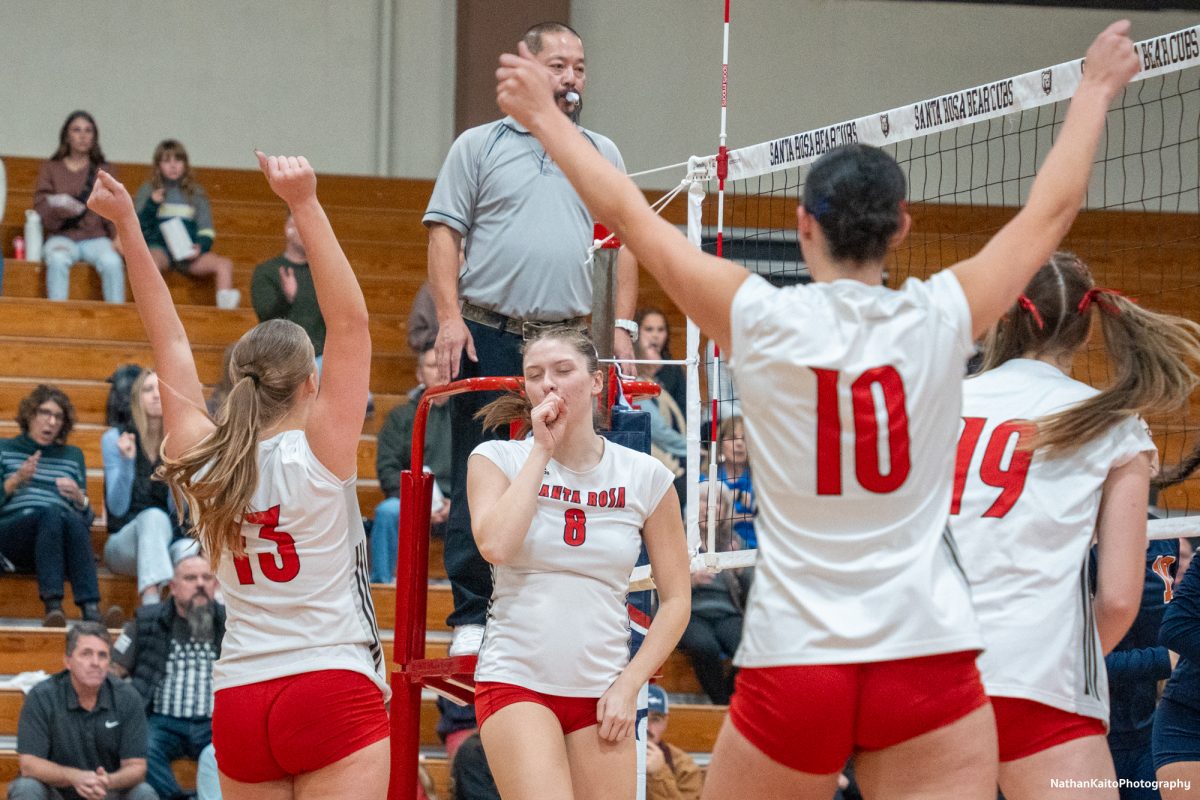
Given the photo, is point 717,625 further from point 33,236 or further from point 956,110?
point 33,236

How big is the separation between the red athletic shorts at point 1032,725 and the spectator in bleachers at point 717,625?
6131 millimetres

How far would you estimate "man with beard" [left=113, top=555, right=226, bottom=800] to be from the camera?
346 inches

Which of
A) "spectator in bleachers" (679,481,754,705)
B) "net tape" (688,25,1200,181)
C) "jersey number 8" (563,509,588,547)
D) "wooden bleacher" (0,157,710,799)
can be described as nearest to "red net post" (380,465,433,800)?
"jersey number 8" (563,509,588,547)

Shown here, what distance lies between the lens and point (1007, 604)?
327 centimetres

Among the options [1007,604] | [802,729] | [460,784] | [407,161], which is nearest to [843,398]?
[802,729]

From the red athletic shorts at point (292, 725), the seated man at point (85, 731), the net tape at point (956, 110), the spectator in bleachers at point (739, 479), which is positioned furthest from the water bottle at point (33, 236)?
the red athletic shorts at point (292, 725)

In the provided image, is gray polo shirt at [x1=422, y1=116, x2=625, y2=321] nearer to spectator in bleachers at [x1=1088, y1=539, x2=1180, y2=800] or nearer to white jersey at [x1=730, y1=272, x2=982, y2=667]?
spectator in bleachers at [x1=1088, y1=539, x2=1180, y2=800]

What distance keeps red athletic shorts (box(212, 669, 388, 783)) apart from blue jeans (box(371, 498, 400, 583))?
650cm

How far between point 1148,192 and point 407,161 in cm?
783

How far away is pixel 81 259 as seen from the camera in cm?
1345

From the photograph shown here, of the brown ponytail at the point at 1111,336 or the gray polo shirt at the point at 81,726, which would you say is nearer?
the brown ponytail at the point at 1111,336

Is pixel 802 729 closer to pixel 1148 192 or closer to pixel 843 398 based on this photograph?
pixel 843 398

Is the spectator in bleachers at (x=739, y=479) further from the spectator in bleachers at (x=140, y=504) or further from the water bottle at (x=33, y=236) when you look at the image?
the water bottle at (x=33, y=236)

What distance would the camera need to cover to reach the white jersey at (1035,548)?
126 inches
